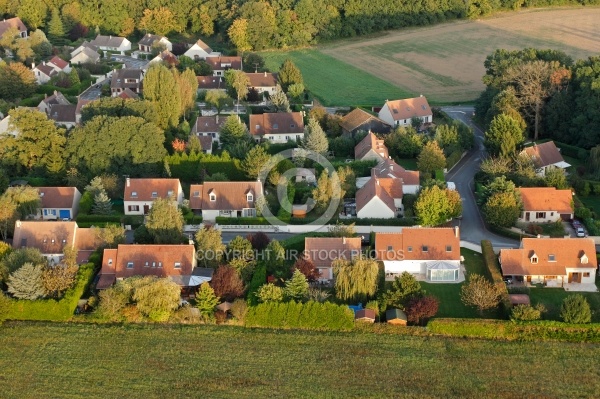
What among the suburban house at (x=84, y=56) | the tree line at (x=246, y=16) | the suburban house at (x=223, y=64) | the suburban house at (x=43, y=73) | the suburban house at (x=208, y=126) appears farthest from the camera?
the tree line at (x=246, y=16)

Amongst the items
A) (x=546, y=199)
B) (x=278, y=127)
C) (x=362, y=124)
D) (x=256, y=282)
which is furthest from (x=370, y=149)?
(x=256, y=282)

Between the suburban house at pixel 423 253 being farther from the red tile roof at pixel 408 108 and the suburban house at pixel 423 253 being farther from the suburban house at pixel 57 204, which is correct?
the red tile roof at pixel 408 108

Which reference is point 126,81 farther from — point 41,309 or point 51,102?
point 41,309

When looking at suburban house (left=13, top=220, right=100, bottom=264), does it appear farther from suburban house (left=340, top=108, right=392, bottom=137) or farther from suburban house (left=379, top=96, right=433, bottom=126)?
suburban house (left=379, top=96, right=433, bottom=126)

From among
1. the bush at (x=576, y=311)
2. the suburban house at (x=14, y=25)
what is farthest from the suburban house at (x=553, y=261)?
the suburban house at (x=14, y=25)

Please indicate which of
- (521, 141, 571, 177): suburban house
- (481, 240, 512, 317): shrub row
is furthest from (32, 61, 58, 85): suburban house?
(481, 240, 512, 317): shrub row
